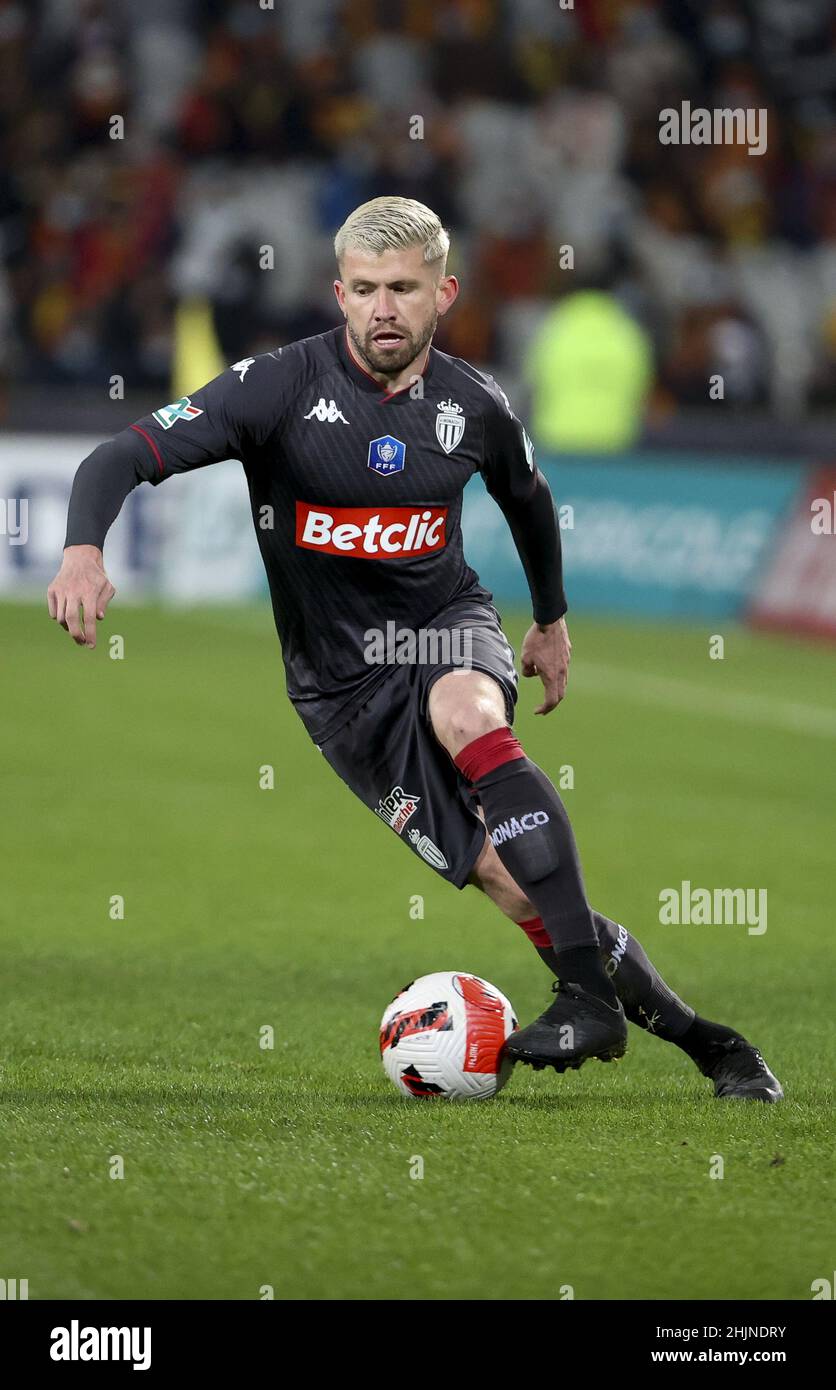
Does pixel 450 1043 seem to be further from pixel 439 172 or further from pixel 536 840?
pixel 439 172

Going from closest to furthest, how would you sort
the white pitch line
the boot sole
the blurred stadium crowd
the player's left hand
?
the boot sole, the player's left hand, the white pitch line, the blurred stadium crowd

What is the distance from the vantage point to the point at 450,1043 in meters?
4.89

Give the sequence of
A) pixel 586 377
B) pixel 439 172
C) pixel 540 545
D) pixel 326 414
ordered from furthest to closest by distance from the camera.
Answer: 1. pixel 439 172
2. pixel 586 377
3. pixel 540 545
4. pixel 326 414

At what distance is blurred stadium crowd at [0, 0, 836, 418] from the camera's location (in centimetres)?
2066

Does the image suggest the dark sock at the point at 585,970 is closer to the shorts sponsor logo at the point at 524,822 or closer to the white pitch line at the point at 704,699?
the shorts sponsor logo at the point at 524,822

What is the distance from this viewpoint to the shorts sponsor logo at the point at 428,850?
16.5 feet

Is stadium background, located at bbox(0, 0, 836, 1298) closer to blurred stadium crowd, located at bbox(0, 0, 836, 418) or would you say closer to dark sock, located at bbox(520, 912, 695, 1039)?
blurred stadium crowd, located at bbox(0, 0, 836, 418)

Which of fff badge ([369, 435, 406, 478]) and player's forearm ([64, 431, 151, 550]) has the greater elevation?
fff badge ([369, 435, 406, 478])

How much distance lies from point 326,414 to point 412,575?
443 mm

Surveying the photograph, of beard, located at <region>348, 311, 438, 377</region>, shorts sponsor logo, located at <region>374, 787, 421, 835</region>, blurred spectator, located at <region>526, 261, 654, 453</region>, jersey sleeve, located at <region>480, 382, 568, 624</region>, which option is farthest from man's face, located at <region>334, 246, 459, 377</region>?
blurred spectator, located at <region>526, 261, 654, 453</region>

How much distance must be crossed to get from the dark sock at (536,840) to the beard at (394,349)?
2.89 feet

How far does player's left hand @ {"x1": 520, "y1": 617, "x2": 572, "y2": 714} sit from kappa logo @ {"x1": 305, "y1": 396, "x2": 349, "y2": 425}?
80 cm

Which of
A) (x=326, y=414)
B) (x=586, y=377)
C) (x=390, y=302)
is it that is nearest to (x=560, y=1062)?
(x=326, y=414)
